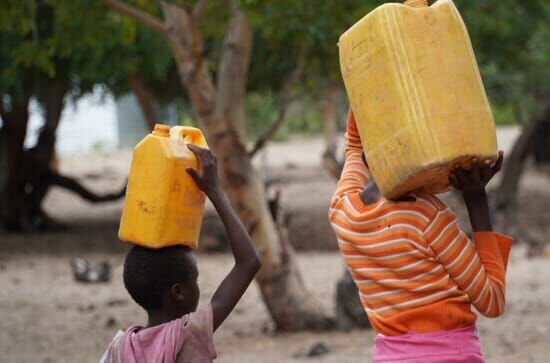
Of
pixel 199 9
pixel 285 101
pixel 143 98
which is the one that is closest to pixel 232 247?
pixel 199 9

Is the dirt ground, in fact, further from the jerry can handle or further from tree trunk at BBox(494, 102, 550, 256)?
the jerry can handle

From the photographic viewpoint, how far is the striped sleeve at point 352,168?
3.12 m

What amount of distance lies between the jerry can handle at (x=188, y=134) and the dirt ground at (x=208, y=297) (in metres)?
4.38

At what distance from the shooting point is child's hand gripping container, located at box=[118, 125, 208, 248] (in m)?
2.83

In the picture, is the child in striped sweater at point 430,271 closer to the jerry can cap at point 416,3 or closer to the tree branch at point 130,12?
the jerry can cap at point 416,3

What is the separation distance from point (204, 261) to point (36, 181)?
3.79m

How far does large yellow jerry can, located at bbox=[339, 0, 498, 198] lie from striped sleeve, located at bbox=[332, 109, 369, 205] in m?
0.28

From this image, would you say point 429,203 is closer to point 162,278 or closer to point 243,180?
point 162,278

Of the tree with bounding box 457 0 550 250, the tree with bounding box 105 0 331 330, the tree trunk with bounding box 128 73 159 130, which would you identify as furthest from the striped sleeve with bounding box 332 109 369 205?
Result: the tree trunk with bounding box 128 73 159 130

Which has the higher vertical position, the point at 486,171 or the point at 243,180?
the point at 486,171

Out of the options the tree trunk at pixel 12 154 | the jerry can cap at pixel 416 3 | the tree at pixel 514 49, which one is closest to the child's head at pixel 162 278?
the jerry can cap at pixel 416 3

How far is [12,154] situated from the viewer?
51.6 feet

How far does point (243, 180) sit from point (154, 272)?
5.23 metres

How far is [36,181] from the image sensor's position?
52.9 ft
